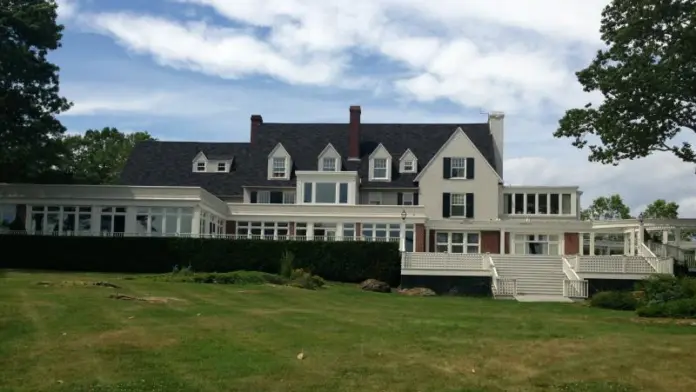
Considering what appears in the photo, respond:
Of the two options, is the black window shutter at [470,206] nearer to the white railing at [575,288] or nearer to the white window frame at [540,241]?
the white window frame at [540,241]

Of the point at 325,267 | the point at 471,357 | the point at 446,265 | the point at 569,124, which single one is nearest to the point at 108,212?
the point at 325,267

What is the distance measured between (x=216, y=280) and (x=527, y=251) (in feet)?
85.9

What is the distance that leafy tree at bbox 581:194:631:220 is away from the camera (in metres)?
90.4

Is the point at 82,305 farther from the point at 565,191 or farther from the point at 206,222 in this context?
the point at 565,191

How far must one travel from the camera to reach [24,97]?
4159 centimetres

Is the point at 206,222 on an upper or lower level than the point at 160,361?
upper

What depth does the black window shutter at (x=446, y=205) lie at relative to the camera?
54.9 metres

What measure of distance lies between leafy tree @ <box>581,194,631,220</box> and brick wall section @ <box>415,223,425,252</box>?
46570 mm

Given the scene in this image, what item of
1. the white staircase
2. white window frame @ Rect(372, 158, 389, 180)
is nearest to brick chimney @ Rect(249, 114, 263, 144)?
white window frame @ Rect(372, 158, 389, 180)

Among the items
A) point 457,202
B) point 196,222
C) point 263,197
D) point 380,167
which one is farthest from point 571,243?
point 196,222

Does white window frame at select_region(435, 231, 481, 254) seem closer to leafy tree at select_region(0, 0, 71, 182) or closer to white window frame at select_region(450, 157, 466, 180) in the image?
white window frame at select_region(450, 157, 466, 180)

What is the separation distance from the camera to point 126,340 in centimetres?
1402

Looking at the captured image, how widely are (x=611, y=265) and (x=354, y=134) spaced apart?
1055 inches

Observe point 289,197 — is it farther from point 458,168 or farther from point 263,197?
point 458,168
